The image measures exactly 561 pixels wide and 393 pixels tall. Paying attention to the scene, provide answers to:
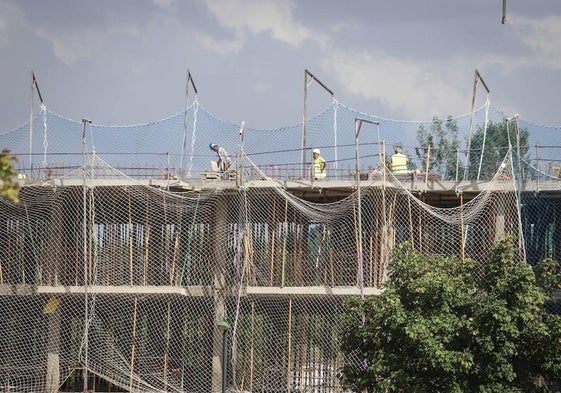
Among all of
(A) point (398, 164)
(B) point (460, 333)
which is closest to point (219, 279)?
(A) point (398, 164)

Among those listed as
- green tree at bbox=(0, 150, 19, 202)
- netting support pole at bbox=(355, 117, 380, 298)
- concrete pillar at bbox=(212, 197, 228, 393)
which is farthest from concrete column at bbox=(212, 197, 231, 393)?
green tree at bbox=(0, 150, 19, 202)

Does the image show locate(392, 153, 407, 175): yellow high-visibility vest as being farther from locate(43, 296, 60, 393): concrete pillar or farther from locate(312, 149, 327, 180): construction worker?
locate(43, 296, 60, 393): concrete pillar

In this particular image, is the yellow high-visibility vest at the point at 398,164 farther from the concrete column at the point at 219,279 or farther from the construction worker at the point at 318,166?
the concrete column at the point at 219,279

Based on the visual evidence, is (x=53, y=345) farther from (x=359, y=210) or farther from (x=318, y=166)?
(x=359, y=210)

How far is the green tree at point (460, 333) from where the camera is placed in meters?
23.3

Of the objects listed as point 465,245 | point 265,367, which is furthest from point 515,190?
point 265,367

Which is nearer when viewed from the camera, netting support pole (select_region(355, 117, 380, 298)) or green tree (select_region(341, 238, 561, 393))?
green tree (select_region(341, 238, 561, 393))

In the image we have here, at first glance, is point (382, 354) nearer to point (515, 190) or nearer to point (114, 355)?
point (515, 190)

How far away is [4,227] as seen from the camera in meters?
33.7

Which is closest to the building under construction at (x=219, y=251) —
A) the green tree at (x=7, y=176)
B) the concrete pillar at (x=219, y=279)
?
the concrete pillar at (x=219, y=279)

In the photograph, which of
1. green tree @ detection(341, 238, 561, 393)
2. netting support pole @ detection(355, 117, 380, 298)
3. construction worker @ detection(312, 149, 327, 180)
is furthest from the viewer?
construction worker @ detection(312, 149, 327, 180)

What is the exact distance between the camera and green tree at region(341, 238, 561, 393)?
23.3 metres

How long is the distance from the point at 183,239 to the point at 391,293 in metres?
9.54

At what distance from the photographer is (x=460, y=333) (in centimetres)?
2380
